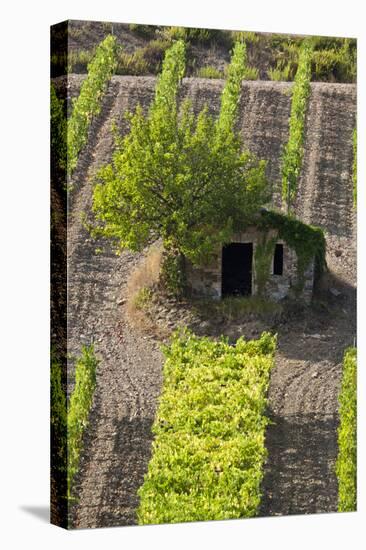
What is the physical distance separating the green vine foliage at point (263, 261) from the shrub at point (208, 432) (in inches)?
26.0

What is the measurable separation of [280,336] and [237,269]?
0.96 metres

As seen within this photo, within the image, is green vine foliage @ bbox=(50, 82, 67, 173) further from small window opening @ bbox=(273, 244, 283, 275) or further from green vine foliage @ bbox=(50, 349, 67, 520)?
small window opening @ bbox=(273, 244, 283, 275)

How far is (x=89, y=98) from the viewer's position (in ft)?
50.6

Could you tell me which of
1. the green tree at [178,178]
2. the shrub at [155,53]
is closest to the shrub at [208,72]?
the green tree at [178,178]

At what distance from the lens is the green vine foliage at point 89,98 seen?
596 inches

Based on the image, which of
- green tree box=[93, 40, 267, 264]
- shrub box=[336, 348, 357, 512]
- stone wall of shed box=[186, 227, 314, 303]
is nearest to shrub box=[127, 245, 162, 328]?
green tree box=[93, 40, 267, 264]

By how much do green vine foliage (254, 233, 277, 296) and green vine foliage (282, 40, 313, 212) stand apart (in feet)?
1.65

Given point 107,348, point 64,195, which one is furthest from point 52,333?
point 64,195

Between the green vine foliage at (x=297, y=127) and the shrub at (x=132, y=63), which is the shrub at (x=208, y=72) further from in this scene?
the green vine foliage at (x=297, y=127)

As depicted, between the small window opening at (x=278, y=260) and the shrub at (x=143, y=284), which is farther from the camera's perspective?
the small window opening at (x=278, y=260)

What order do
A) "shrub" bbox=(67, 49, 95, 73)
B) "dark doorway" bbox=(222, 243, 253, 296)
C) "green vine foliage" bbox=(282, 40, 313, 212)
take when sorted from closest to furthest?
"shrub" bbox=(67, 49, 95, 73) < "dark doorway" bbox=(222, 243, 253, 296) < "green vine foliage" bbox=(282, 40, 313, 212)

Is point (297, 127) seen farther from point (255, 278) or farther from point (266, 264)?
point (255, 278)

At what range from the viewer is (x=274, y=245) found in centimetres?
1641

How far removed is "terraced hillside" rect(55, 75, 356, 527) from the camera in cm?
1525
